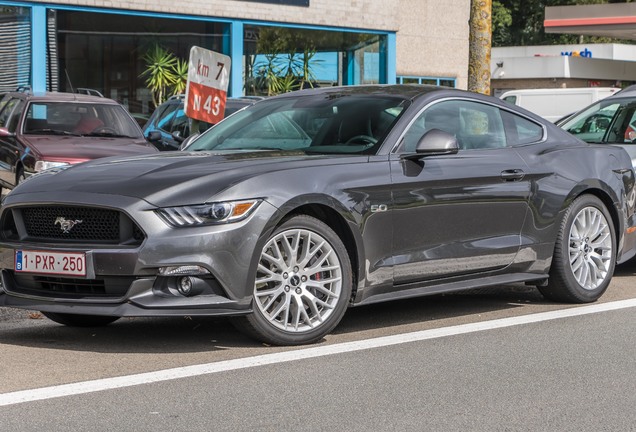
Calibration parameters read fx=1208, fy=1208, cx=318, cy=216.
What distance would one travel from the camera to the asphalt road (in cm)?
511

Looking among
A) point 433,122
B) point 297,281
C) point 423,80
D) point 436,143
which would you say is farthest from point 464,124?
point 423,80

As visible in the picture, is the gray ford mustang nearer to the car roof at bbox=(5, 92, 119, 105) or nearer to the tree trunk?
the tree trunk

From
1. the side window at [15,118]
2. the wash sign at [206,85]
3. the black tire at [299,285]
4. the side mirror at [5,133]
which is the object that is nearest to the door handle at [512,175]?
the black tire at [299,285]

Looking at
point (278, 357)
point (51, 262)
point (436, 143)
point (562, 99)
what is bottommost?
point (278, 357)

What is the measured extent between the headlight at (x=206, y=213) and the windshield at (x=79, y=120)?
9532 millimetres

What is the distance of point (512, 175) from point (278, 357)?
236cm

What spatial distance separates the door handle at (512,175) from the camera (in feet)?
25.9

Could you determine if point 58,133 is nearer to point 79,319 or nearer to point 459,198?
point 79,319

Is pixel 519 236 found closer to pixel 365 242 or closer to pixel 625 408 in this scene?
pixel 365 242

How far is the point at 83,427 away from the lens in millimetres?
4926

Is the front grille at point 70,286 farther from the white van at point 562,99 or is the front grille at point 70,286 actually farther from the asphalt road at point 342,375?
the white van at point 562,99

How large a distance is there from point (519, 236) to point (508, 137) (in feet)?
2.38

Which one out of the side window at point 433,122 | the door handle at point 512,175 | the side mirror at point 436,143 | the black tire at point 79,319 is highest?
the side window at point 433,122

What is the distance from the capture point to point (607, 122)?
39.6ft
